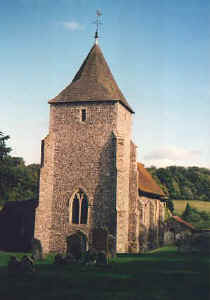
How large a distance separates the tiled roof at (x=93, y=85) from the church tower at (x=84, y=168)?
0.07m

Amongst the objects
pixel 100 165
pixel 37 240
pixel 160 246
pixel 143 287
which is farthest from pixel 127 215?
pixel 143 287

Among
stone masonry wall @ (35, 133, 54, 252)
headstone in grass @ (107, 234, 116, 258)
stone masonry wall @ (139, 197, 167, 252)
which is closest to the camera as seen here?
headstone in grass @ (107, 234, 116, 258)

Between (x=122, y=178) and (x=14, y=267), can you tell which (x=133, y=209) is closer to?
(x=122, y=178)

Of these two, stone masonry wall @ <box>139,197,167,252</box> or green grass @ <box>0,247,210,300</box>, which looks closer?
green grass @ <box>0,247,210,300</box>

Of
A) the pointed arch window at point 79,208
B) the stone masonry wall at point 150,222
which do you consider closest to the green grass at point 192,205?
the stone masonry wall at point 150,222

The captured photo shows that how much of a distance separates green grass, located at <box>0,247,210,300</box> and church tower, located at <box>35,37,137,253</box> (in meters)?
7.17

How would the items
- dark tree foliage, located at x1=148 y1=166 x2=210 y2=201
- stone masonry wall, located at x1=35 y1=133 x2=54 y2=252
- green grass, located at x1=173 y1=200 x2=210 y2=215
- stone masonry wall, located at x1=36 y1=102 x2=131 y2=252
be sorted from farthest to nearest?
dark tree foliage, located at x1=148 y1=166 x2=210 y2=201, green grass, located at x1=173 y1=200 x2=210 y2=215, stone masonry wall, located at x1=35 y1=133 x2=54 y2=252, stone masonry wall, located at x1=36 y1=102 x2=131 y2=252

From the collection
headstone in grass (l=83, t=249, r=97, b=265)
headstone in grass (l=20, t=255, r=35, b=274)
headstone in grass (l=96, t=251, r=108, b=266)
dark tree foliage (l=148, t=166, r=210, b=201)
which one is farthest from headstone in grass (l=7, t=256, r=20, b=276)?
dark tree foliage (l=148, t=166, r=210, b=201)

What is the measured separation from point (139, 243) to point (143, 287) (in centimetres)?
1463

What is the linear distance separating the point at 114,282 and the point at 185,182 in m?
69.7

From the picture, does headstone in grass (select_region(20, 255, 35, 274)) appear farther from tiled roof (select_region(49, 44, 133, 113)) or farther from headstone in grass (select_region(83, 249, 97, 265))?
tiled roof (select_region(49, 44, 133, 113))

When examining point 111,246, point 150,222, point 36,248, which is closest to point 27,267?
point 111,246

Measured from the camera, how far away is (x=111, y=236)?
24.6 metres

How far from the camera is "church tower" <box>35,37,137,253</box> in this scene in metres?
27.6
